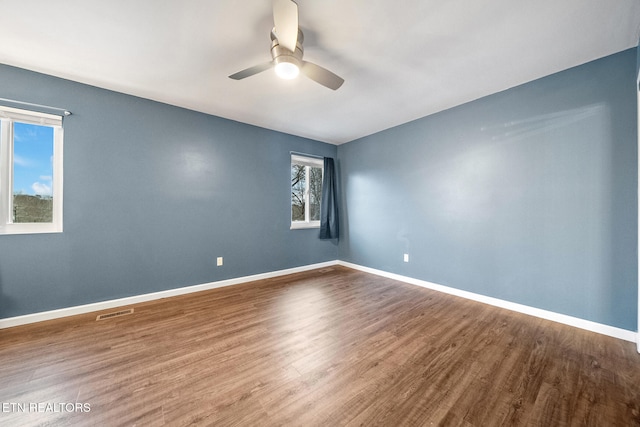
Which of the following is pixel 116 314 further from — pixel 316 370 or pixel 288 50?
pixel 288 50

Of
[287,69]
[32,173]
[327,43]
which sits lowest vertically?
[32,173]

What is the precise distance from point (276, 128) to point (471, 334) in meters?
3.63

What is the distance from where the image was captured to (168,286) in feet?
9.61

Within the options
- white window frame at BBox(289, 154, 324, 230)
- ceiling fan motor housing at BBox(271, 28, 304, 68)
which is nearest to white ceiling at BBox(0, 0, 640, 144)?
ceiling fan motor housing at BBox(271, 28, 304, 68)

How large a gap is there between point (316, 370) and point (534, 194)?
2725mm

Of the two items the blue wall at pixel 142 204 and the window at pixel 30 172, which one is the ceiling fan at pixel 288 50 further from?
the window at pixel 30 172

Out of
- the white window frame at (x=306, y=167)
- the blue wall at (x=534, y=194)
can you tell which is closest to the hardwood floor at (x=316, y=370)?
the blue wall at (x=534, y=194)

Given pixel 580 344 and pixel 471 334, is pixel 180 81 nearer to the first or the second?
pixel 471 334

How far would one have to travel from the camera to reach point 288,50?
1.63 metres

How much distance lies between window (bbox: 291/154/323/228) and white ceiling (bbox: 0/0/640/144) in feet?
5.16

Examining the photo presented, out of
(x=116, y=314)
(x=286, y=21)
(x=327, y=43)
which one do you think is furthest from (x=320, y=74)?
(x=116, y=314)

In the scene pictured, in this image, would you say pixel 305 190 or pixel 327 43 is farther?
pixel 305 190

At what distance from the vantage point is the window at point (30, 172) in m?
2.18

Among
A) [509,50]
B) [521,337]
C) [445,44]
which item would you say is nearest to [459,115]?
[509,50]
